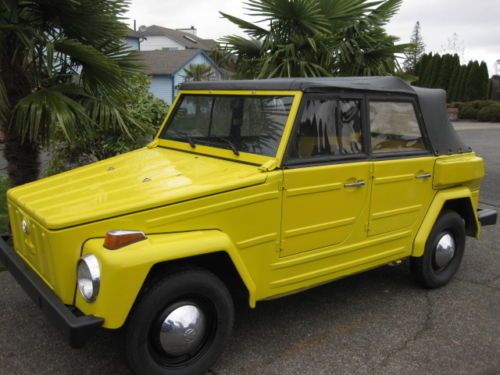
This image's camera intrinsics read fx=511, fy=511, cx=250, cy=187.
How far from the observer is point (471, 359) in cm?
337

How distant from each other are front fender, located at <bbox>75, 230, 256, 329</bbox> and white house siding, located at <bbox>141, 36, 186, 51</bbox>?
53.2 m

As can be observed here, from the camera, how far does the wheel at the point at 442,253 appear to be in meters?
4.38

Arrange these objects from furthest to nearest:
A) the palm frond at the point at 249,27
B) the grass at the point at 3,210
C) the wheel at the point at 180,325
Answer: the palm frond at the point at 249,27 → the grass at the point at 3,210 → the wheel at the point at 180,325

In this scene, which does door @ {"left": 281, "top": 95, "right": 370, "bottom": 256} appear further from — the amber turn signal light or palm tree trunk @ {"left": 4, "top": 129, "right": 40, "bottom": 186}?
palm tree trunk @ {"left": 4, "top": 129, "right": 40, "bottom": 186}

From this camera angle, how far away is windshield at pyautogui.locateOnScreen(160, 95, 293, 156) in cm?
347

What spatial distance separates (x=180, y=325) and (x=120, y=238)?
62 centimetres

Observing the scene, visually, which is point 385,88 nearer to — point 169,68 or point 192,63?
point 169,68

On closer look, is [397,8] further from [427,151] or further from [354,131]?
[354,131]

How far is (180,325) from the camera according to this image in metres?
2.86

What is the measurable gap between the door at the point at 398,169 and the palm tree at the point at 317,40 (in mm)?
2785

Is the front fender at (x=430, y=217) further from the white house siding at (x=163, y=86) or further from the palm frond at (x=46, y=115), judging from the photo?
Answer: the white house siding at (x=163, y=86)

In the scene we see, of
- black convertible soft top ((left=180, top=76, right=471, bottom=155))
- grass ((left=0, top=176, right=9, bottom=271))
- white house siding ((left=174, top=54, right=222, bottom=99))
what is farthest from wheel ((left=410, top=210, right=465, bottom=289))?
white house siding ((left=174, top=54, right=222, bottom=99))

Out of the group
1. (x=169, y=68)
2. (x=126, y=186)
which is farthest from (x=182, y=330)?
(x=169, y=68)

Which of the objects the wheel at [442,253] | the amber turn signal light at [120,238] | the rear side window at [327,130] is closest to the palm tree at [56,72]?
the amber turn signal light at [120,238]
